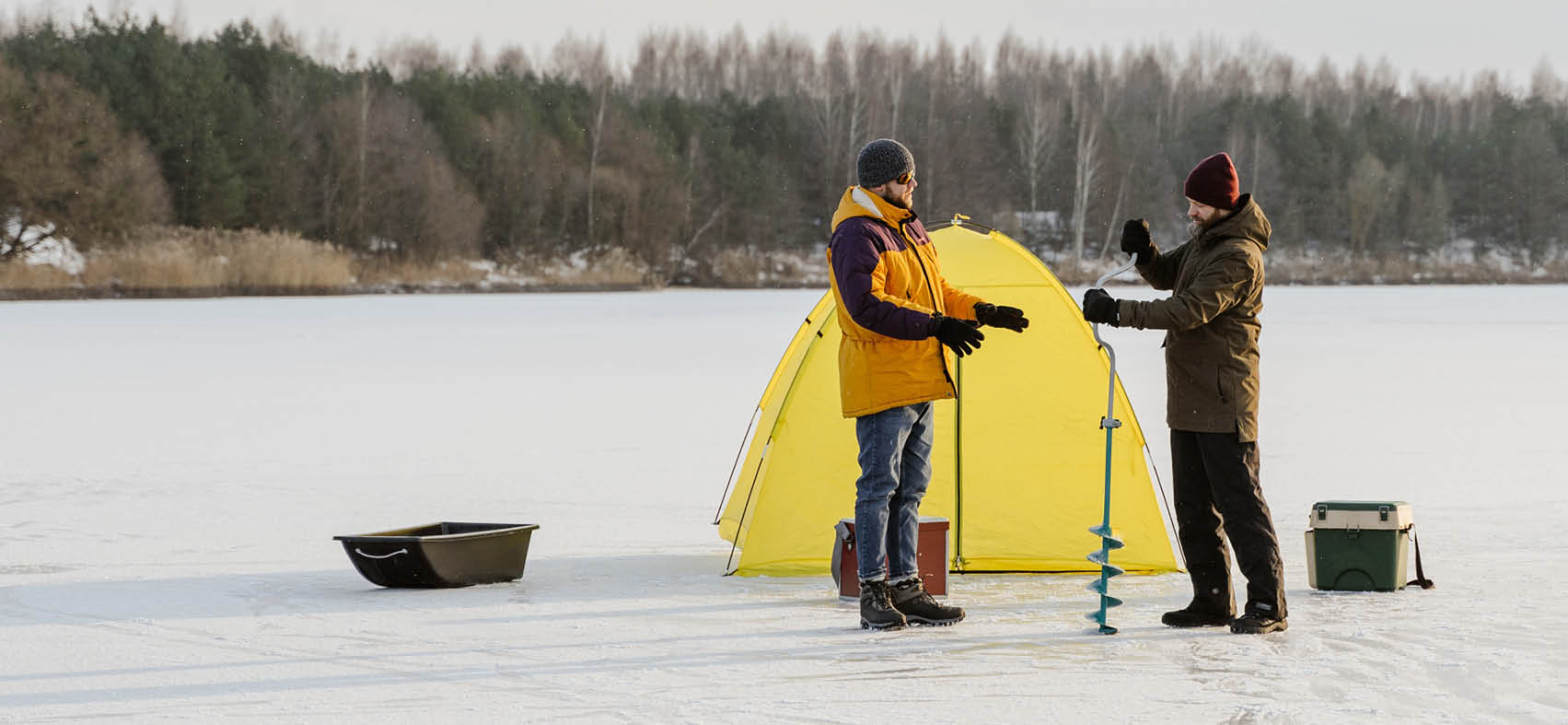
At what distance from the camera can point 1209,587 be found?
5.24 m

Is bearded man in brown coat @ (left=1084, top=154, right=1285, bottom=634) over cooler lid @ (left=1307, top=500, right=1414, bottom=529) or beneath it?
over

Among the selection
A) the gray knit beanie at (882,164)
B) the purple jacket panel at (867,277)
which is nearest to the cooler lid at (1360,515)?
the purple jacket panel at (867,277)

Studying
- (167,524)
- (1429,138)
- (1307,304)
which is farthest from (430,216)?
(1429,138)

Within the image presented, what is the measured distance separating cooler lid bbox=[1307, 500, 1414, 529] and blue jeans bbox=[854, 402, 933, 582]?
1533mm

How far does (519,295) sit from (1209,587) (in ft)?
110

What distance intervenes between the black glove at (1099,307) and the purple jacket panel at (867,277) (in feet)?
1.65

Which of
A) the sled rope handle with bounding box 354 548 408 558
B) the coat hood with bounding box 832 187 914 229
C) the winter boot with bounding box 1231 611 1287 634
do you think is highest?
the coat hood with bounding box 832 187 914 229

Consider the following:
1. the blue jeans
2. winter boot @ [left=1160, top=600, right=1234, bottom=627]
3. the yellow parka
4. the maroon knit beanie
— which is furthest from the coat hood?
winter boot @ [left=1160, top=600, right=1234, bottom=627]

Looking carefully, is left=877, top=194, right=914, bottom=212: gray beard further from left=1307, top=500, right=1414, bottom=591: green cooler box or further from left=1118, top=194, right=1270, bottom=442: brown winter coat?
left=1307, top=500, right=1414, bottom=591: green cooler box

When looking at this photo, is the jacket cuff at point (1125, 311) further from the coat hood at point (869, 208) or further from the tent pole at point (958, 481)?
the tent pole at point (958, 481)

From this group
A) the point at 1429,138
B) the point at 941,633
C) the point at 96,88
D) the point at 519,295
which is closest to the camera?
the point at 941,633

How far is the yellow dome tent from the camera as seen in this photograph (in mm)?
6359

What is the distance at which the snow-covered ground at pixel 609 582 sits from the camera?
4.39 metres

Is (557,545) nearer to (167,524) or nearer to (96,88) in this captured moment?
(167,524)
